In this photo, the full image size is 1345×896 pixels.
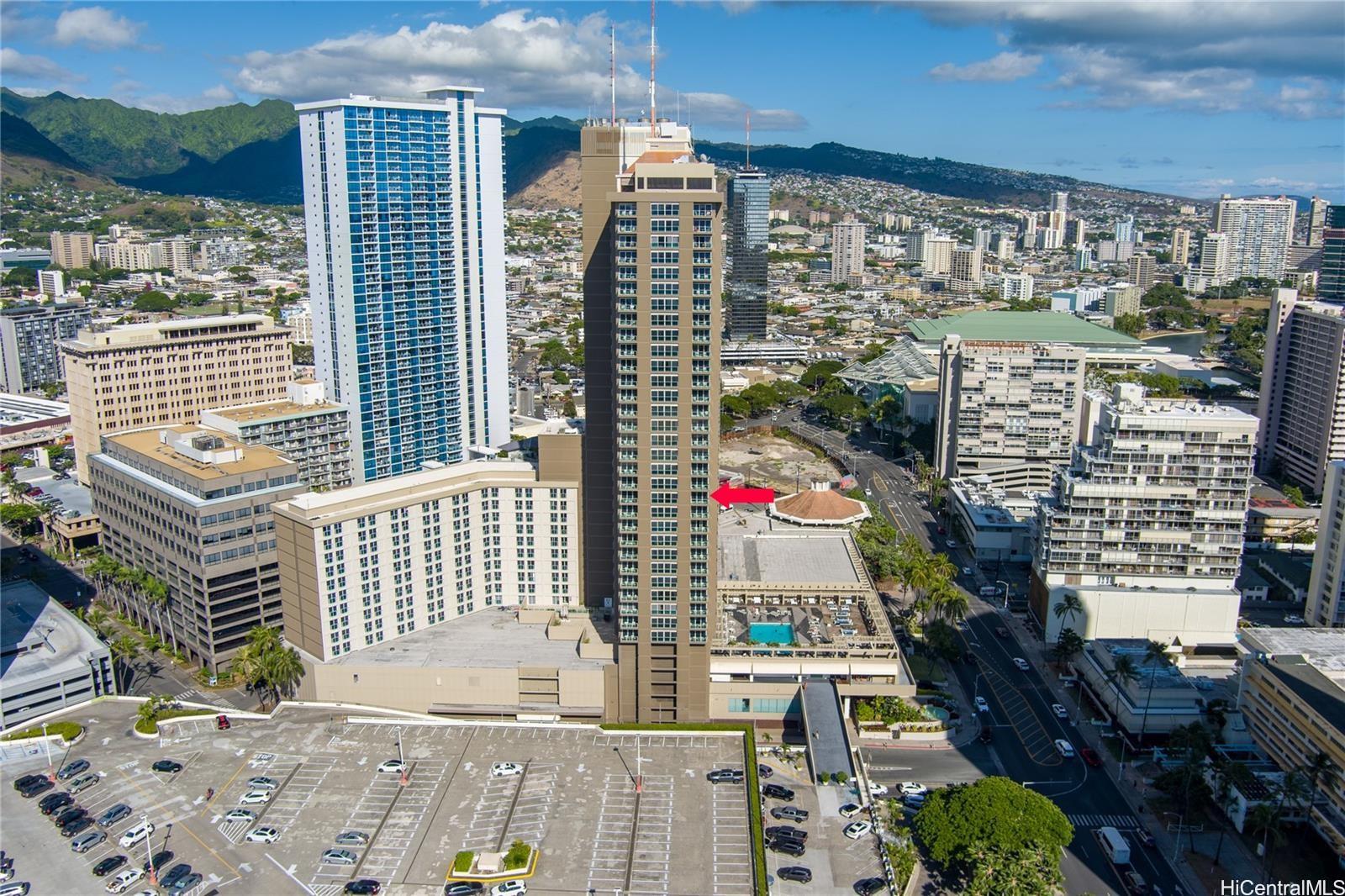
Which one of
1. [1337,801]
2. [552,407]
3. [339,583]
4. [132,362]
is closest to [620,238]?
[339,583]

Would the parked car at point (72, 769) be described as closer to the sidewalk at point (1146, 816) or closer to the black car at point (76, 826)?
the black car at point (76, 826)

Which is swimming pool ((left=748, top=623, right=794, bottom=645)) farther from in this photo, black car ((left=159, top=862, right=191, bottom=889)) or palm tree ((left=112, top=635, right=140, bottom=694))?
palm tree ((left=112, top=635, right=140, bottom=694))

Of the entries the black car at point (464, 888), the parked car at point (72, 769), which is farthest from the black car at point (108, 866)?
the black car at point (464, 888)

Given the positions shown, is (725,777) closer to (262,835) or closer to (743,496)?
(262,835)

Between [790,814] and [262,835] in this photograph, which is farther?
[790,814]

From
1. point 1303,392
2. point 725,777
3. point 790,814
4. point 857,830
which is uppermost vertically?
point 1303,392

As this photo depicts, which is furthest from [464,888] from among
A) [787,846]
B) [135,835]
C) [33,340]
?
[33,340]

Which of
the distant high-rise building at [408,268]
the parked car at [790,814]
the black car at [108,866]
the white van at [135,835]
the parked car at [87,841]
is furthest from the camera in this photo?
the distant high-rise building at [408,268]
